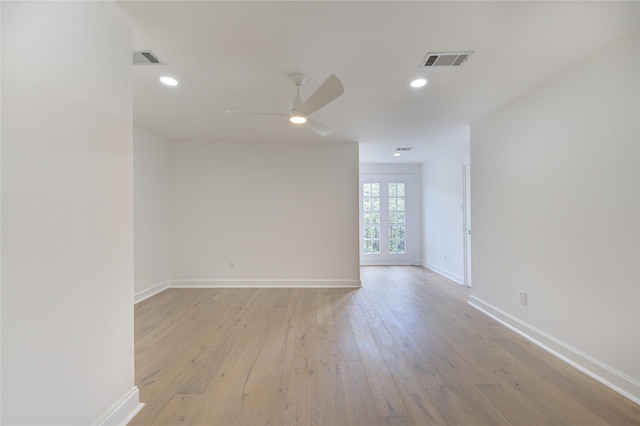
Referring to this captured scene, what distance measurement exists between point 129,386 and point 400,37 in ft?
8.88

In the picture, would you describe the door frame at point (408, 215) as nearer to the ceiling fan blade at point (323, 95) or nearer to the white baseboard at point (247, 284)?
the white baseboard at point (247, 284)

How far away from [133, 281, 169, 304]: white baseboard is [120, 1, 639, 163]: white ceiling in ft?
7.74

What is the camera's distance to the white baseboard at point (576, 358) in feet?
5.75

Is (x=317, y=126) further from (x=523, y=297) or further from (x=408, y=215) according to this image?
(x=408, y=215)

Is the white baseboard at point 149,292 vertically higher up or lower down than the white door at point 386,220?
lower down

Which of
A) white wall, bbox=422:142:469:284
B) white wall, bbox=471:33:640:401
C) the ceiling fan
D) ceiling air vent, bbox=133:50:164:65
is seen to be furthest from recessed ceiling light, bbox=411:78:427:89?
white wall, bbox=422:142:469:284

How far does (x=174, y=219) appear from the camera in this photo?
4.47 metres

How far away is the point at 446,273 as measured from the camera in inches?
206

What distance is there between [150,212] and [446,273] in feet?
16.9

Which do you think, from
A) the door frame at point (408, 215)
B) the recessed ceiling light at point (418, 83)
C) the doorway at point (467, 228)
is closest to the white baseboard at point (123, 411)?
the recessed ceiling light at point (418, 83)

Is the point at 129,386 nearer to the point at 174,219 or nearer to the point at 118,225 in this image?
the point at 118,225

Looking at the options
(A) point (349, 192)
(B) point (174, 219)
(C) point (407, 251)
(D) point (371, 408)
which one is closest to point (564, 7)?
(D) point (371, 408)

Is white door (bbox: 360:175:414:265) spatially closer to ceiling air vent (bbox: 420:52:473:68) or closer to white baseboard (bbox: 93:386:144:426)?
ceiling air vent (bbox: 420:52:473:68)

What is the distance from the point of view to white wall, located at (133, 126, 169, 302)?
12.2 feet
